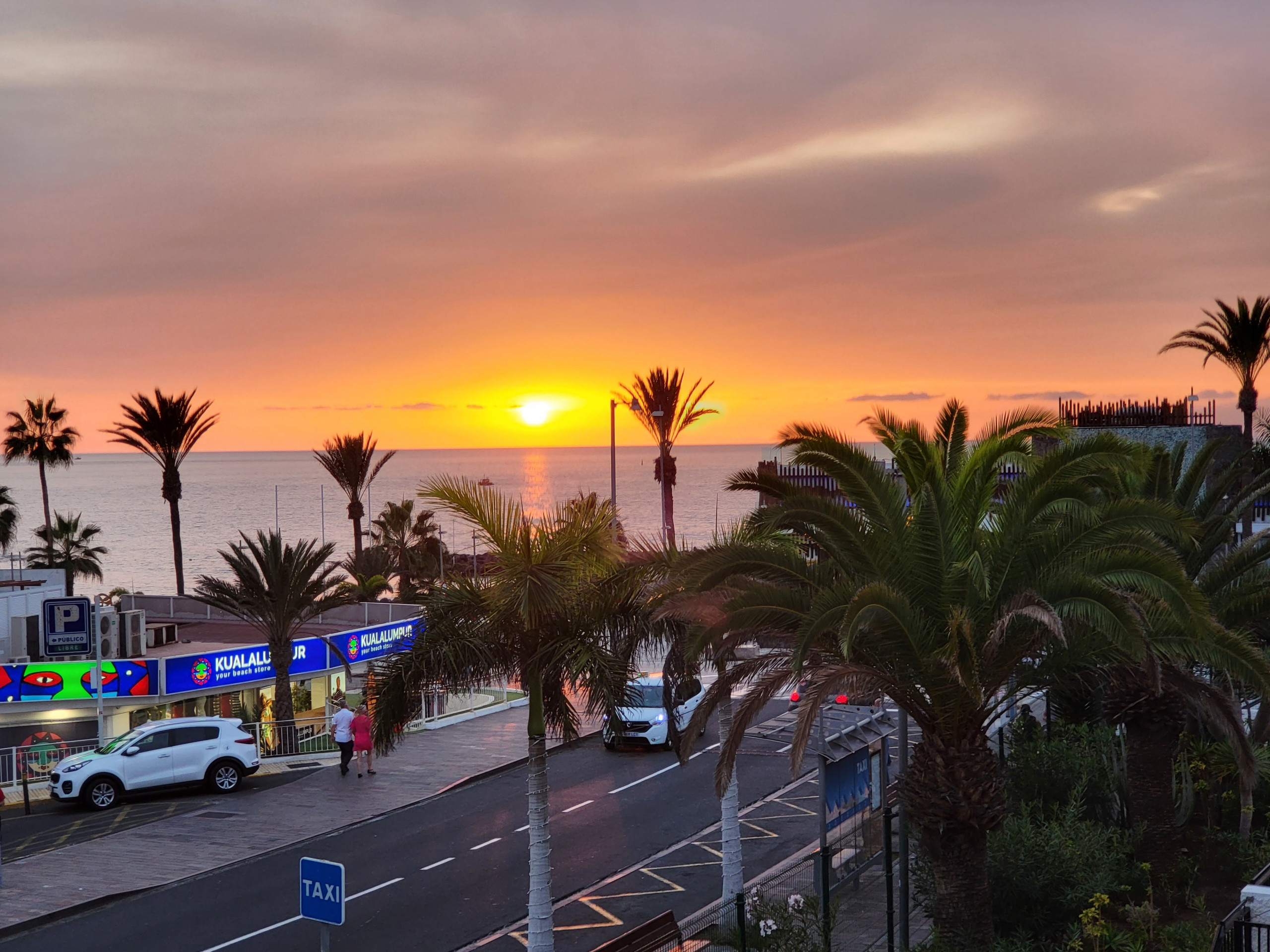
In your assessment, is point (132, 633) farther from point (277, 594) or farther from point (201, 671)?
point (277, 594)

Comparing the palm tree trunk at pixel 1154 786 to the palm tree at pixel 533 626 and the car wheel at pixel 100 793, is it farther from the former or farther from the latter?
the car wheel at pixel 100 793

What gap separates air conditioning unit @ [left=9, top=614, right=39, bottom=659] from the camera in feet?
101

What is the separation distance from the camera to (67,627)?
94.5 ft

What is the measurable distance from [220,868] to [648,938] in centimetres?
1058

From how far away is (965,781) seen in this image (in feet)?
44.7

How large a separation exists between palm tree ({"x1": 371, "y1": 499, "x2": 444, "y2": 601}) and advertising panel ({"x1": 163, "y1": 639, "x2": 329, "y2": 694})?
34.6 meters

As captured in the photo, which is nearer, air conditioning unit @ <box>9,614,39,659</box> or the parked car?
the parked car

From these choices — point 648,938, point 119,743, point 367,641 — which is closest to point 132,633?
point 367,641

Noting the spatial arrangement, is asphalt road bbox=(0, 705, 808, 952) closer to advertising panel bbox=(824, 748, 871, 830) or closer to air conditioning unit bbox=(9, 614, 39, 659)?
advertising panel bbox=(824, 748, 871, 830)

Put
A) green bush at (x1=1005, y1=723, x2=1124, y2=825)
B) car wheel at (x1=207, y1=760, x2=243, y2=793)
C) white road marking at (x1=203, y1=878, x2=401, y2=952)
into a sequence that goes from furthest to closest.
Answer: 1. car wheel at (x1=207, y1=760, x2=243, y2=793)
2. green bush at (x1=1005, y1=723, x2=1124, y2=825)
3. white road marking at (x1=203, y1=878, x2=401, y2=952)

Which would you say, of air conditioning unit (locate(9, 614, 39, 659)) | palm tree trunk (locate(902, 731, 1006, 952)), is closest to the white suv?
air conditioning unit (locate(9, 614, 39, 659))

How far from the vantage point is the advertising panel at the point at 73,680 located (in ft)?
95.3

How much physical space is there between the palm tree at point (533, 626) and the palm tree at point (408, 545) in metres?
53.7

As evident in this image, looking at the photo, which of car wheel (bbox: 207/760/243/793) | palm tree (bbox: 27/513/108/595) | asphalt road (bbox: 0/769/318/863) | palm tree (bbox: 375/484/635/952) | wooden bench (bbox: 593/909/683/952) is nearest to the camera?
wooden bench (bbox: 593/909/683/952)
